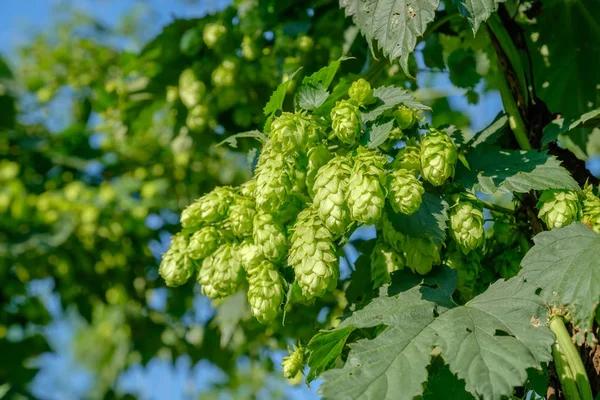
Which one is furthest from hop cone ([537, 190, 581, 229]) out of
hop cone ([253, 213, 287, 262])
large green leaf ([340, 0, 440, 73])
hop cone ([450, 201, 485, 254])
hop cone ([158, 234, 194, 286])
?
hop cone ([158, 234, 194, 286])

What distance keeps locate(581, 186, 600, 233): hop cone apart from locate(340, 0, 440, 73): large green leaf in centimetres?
A: 41

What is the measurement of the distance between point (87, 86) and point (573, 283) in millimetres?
2882

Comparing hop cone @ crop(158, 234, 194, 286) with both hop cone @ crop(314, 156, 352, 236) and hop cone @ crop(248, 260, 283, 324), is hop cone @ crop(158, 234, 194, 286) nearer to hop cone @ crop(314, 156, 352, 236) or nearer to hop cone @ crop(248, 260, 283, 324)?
hop cone @ crop(248, 260, 283, 324)

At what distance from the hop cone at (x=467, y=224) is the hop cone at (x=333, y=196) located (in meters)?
0.20

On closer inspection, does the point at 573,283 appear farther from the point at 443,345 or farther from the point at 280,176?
the point at 280,176

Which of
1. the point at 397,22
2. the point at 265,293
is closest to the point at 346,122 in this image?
the point at 397,22

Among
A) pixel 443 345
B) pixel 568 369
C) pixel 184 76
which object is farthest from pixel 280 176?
pixel 184 76

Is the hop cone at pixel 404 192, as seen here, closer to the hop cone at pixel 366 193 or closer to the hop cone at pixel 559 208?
the hop cone at pixel 366 193

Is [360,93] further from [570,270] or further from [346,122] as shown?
[570,270]

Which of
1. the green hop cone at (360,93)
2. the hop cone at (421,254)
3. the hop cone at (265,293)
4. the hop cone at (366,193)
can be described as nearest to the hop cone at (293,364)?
the hop cone at (265,293)

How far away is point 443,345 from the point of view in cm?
110

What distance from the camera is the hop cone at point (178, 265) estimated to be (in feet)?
4.66

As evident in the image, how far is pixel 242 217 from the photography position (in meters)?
1.31

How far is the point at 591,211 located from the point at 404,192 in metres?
0.35
